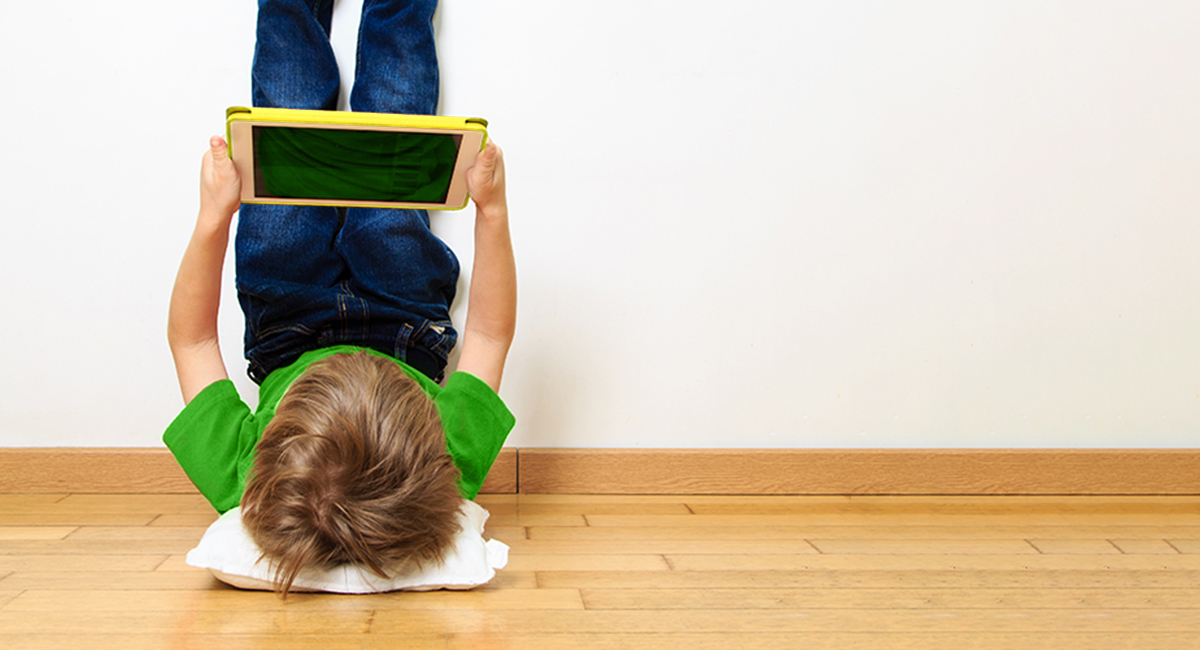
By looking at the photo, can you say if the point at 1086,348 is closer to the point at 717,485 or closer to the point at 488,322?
the point at 717,485

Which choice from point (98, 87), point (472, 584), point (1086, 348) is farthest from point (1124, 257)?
point (98, 87)

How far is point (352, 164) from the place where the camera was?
789mm

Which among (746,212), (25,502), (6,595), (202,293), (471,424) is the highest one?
(746,212)

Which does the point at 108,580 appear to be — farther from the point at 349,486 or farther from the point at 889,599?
the point at 889,599

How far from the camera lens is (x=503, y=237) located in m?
0.92

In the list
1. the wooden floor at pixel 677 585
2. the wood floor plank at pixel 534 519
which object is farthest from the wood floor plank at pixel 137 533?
the wood floor plank at pixel 534 519

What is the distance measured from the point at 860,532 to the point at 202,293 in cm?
82

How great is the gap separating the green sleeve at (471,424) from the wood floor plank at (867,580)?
6.1 inches

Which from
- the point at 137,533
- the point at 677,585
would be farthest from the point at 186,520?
the point at 677,585

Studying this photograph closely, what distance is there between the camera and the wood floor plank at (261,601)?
68 cm

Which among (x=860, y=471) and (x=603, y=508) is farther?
(x=860, y=471)

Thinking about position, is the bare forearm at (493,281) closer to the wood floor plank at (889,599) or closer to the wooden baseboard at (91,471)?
the wood floor plank at (889,599)

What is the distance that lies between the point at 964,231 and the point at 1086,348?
273mm

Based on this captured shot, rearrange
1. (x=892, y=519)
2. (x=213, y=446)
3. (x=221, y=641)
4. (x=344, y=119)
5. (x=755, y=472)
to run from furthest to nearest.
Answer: (x=755, y=472), (x=892, y=519), (x=213, y=446), (x=344, y=119), (x=221, y=641)
